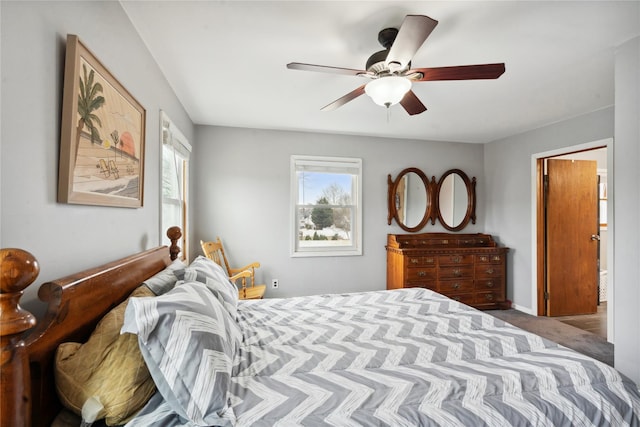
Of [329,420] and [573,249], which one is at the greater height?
[573,249]

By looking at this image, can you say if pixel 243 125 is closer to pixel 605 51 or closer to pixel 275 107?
pixel 275 107

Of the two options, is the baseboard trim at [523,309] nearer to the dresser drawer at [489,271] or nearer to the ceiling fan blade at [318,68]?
the dresser drawer at [489,271]

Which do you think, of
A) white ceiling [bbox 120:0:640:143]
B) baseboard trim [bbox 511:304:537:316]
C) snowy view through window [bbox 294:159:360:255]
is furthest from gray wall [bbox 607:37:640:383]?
snowy view through window [bbox 294:159:360:255]

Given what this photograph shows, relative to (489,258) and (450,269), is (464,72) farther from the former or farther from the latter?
(489,258)

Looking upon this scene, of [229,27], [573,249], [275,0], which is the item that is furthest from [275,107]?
[573,249]

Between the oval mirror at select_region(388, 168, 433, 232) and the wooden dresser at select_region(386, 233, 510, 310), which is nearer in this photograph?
the wooden dresser at select_region(386, 233, 510, 310)

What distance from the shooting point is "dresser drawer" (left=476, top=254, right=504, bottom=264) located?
4129 millimetres

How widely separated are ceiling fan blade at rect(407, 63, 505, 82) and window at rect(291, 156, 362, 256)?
2381 millimetres

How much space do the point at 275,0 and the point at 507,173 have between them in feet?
13.1

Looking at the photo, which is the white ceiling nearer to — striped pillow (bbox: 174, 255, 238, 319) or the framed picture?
the framed picture

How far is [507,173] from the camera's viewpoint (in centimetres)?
429

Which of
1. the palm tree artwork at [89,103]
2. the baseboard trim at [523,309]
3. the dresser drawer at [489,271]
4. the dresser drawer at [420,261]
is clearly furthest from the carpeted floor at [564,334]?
the palm tree artwork at [89,103]

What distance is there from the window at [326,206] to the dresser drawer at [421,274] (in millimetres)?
732

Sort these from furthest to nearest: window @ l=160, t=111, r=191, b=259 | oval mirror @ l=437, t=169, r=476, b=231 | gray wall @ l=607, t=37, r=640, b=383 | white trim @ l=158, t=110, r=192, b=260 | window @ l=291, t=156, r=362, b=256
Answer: oval mirror @ l=437, t=169, r=476, b=231 < window @ l=291, t=156, r=362, b=256 < window @ l=160, t=111, r=191, b=259 < white trim @ l=158, t=110, r=192, b=260 < gray wall @ l=607, t=37, r=640, b=383
